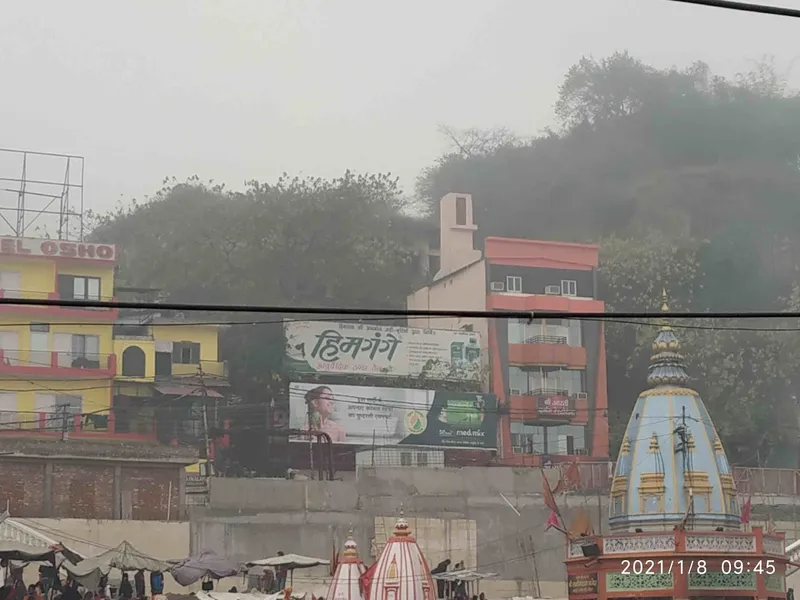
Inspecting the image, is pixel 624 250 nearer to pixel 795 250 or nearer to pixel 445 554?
pixel 795 250

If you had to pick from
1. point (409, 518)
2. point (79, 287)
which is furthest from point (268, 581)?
point (79, 287)

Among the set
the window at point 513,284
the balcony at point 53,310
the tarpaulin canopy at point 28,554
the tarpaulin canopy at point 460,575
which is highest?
the window at point 513,284

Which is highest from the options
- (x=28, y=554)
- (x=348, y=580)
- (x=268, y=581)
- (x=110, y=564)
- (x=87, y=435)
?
(x=87, y=435)

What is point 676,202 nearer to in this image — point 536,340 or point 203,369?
point 536,340

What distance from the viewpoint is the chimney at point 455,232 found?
29484mm

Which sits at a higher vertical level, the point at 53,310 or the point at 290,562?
the point at 53,310

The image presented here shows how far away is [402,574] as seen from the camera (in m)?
19.9

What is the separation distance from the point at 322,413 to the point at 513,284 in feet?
16.5

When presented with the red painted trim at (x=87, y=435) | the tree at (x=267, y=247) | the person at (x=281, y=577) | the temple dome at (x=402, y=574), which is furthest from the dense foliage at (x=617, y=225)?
the temple dome at (x=402, y=574)

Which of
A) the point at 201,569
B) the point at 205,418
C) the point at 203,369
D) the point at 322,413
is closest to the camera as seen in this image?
the point at 201,569

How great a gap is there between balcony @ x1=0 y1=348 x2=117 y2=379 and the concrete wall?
3.36m

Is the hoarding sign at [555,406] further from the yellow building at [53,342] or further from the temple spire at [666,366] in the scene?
the yellow building at [53,342]

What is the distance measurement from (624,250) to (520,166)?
5.51 metres
